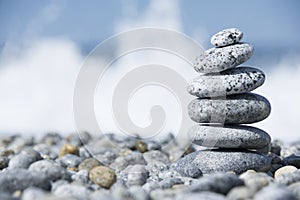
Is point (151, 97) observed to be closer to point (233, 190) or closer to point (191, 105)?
point (191, 105)

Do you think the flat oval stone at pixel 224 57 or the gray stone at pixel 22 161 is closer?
the flat oval stone at pixel 224 57

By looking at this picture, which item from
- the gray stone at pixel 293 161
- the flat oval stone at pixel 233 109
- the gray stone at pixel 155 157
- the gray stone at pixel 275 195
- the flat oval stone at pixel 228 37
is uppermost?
the flat oval stone at pixel 228 37

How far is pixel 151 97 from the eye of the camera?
54.1ft

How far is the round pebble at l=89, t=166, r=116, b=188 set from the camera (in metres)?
4.27

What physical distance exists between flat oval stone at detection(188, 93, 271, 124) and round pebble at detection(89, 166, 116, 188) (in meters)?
1.43

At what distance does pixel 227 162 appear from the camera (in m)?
5.13

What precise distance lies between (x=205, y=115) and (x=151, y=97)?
1124 cm

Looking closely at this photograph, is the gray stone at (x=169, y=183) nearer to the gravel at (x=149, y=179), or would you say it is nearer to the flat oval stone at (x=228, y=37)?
the gravel at (x=149, y=179)

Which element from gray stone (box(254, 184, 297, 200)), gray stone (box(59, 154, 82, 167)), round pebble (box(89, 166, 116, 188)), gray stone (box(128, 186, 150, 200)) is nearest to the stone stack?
round pebble (box(89, 166, 116, 188))

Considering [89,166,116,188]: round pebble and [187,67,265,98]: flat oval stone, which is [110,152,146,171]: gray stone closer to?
[187,67,265,98]: flat oval stone

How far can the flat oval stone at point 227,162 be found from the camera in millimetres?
5122

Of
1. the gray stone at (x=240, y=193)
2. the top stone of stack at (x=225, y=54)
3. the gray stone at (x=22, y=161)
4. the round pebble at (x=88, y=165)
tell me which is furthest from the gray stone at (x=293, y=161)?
the gray stone at (x=22, y=161)

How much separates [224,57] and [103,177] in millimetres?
1931

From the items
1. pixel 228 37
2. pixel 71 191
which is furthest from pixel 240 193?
pixel 228 37
